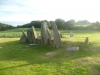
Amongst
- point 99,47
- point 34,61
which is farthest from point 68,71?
point 99,47

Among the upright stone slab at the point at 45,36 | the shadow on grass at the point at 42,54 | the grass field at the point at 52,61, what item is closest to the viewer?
the grass field at the point at 52,61

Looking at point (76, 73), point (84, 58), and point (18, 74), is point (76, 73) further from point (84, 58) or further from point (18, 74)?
point (18, 74)

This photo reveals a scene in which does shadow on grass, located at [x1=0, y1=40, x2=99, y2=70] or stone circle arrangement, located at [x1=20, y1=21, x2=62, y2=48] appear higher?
stone circle arrangement, located at [x1=20, y1=21, x2=62, y2=48]

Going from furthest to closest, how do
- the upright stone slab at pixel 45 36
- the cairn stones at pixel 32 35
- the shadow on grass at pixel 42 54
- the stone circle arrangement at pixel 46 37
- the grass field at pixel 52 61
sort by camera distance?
the cairn stones at pixel 32 35 → the upright stone slab at pixel 45 36 → the stone circle arrangement at pixel 46 37 → the shadow on grass at pixel 42 54 → the grass field at pixel 52 61

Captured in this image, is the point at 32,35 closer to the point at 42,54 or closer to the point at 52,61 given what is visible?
the point at 42,54

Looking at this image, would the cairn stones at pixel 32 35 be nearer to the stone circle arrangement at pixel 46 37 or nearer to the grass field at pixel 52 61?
the stone circle arrangement at pixel 46 37

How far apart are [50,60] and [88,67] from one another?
17.3ft

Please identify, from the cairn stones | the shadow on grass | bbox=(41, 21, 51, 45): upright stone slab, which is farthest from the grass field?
the cairn stones

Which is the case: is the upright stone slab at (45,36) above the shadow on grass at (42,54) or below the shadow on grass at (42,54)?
above

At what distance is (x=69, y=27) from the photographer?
90562mm

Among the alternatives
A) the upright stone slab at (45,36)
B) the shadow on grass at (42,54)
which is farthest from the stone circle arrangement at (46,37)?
the shadow on grass at (42,54)

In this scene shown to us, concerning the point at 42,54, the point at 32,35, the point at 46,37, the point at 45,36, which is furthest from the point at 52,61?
the point at 32,35

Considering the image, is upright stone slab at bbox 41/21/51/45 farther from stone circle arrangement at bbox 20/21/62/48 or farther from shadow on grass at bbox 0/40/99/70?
shadow on grass at bbox 0/40/99/70

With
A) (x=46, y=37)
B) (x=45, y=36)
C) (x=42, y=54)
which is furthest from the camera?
(x=45, y=36)
